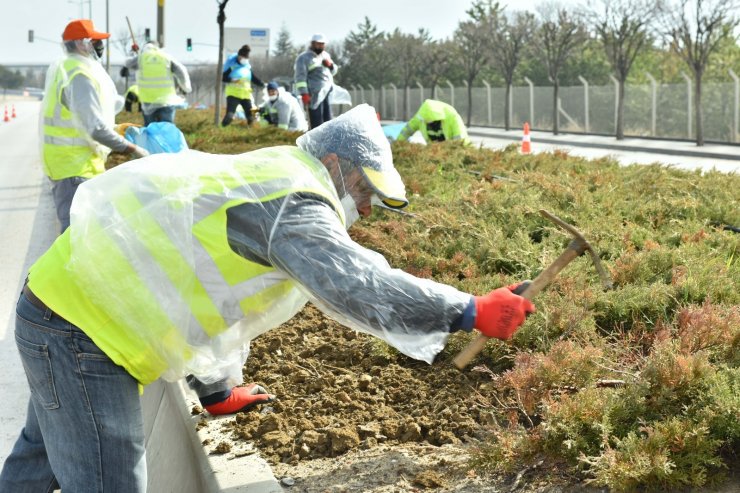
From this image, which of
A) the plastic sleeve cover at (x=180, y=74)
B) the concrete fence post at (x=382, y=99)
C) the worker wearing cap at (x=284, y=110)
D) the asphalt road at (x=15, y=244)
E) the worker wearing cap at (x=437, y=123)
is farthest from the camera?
the concrete fence post at (x=382, y=99)

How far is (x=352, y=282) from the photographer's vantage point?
2652 millimetres

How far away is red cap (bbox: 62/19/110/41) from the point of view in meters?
6.49

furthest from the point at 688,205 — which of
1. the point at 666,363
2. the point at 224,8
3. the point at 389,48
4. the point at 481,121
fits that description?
the point at 389,48

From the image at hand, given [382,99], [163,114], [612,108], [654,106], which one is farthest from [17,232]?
[382,99]

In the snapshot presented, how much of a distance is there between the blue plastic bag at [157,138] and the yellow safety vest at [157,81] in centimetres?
565

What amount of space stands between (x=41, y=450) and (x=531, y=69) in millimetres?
45981

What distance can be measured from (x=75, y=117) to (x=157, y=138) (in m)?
1.06

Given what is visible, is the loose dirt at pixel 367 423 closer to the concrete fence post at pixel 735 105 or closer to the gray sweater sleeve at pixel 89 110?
the gray sweater sleeve at pixel 89 110

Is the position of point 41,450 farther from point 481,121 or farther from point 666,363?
point 481,121

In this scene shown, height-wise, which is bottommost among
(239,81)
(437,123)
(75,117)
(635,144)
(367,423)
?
(367,423)

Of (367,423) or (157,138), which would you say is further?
(157,138)

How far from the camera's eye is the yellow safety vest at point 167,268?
2805 millimetres

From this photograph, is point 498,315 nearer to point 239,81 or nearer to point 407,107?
point 239,81

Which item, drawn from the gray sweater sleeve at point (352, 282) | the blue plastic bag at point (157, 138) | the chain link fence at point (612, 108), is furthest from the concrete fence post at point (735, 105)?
the gray sweater sleeve at point (352, 282)
